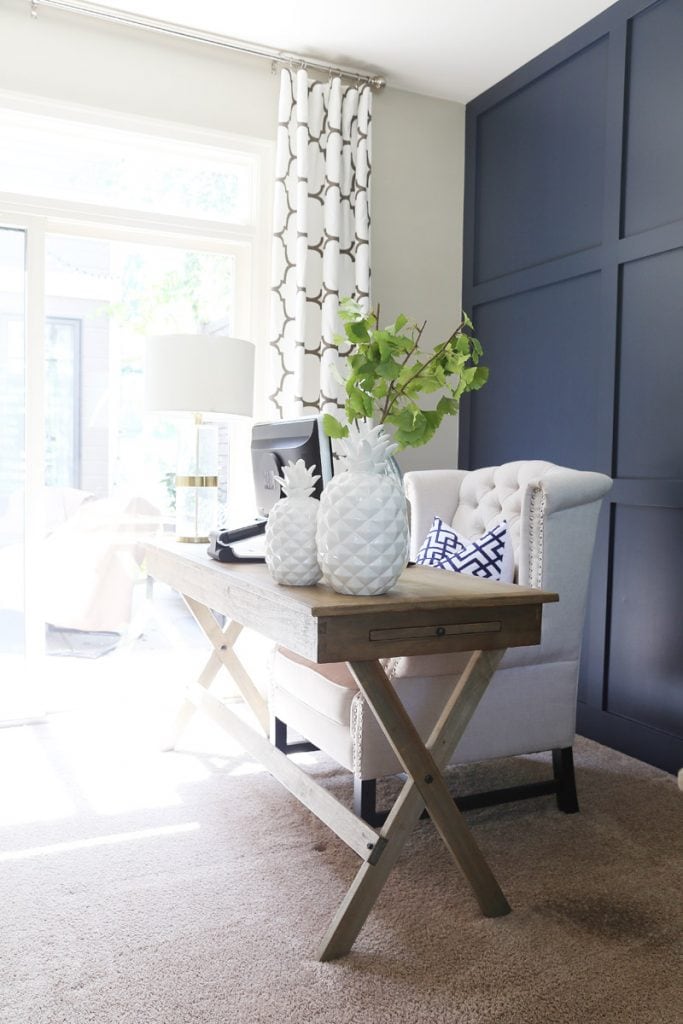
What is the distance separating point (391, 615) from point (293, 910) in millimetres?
776

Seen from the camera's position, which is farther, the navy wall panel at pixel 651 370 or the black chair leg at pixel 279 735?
the navy wall panel at pixel 651 370

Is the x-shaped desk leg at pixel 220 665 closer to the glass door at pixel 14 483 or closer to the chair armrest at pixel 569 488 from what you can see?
the glass door at pixel 14 483

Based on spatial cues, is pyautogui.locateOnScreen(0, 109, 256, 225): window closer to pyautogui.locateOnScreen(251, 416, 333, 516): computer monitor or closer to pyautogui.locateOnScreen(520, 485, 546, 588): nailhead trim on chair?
pyautogui.locateOnScreen(251, 416, 333, 516): computer monitor

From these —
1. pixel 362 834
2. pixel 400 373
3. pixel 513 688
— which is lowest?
pixel 362 834

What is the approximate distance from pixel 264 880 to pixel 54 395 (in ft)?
7.12

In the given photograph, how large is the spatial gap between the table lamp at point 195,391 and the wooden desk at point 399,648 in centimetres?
85

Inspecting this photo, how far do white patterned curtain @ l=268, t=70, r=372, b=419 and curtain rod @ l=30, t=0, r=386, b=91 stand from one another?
0.21ft

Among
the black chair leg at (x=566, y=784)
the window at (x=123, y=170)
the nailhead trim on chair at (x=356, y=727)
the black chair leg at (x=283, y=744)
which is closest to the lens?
the nailhead trim on chair at (x=356, y=727)

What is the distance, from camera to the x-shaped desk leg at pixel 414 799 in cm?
171

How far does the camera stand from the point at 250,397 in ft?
9.80

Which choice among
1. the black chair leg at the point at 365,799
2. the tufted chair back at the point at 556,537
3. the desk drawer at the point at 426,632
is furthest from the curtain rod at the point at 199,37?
the black chair leg at the point at 365,799

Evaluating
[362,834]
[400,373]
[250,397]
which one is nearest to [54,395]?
[250,397]

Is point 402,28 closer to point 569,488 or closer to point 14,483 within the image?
point 569,488

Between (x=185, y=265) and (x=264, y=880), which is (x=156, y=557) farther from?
(x=185, y=265)
